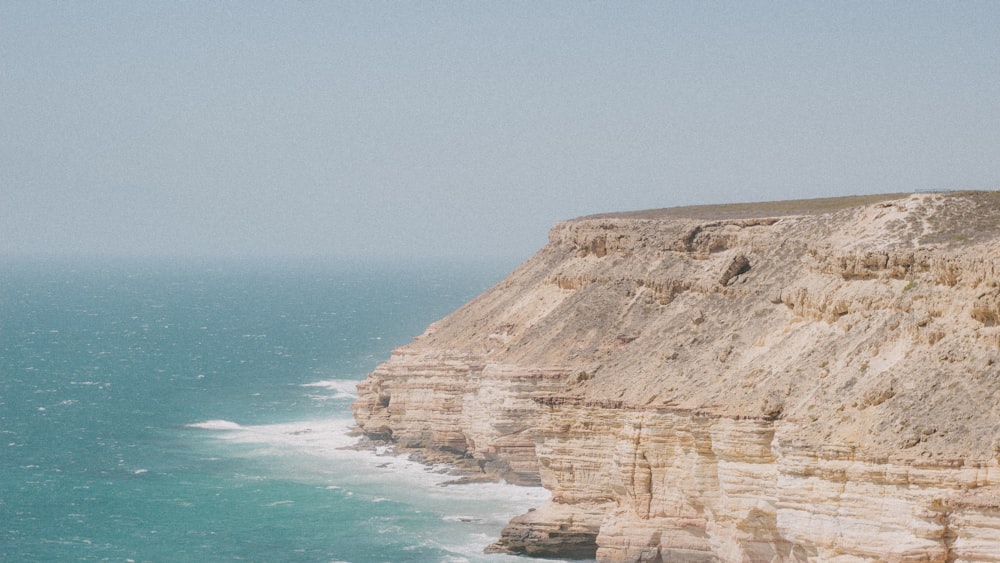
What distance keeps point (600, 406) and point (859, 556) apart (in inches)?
561

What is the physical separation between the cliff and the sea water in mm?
4642

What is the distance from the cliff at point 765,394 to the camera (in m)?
31.7

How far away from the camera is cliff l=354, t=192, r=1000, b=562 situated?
104 ft

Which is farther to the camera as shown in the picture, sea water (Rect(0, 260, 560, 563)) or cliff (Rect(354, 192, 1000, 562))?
sea water (Rect(0, 260, 560, 563))

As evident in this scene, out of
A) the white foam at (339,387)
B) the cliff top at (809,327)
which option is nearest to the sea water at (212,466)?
the white foam at (339,387)

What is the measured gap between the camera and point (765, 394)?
3841cm

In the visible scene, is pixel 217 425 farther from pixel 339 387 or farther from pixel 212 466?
pixel 339 387

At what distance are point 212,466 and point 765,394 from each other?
111 ft

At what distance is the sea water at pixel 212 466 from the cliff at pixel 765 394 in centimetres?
464

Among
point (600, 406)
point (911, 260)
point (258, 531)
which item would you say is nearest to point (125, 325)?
point (258, 531)

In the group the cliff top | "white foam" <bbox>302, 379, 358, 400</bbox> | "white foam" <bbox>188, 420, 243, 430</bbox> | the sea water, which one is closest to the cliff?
the cliff top

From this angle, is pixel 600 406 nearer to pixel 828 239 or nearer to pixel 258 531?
pixel 828 239

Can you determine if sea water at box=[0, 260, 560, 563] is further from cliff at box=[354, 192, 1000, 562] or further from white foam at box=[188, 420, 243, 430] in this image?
cliff at box=[354, 192, 1000, 562]

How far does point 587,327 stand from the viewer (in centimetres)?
5803
